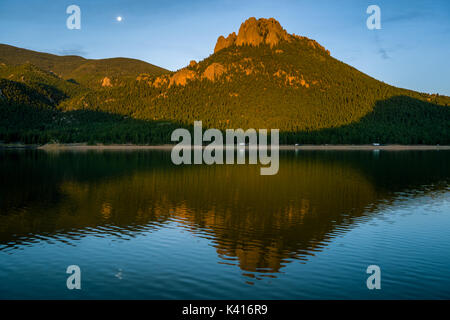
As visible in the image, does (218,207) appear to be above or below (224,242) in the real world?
above

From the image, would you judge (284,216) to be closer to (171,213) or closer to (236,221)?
(236,221)

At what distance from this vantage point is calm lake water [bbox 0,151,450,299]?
18672 millimetres

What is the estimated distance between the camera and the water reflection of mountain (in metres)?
27.3

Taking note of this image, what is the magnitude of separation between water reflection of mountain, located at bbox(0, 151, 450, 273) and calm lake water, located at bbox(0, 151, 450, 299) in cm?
14

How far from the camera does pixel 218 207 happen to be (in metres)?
40.2

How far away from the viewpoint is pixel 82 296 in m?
17.7

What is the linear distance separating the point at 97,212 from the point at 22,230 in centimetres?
833

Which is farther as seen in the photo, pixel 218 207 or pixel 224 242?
pixel 218 207

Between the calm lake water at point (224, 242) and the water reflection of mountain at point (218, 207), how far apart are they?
0.14 metres

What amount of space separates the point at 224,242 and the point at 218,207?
13.4 meters

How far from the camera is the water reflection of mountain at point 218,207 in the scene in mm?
27281

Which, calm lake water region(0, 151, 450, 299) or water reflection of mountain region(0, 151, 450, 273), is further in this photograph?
→ water reflection of mountain region(0, 151, 450, 273)

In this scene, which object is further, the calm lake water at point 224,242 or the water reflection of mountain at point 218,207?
the water reflection of mountain at point 218,207
